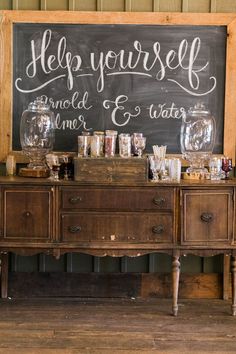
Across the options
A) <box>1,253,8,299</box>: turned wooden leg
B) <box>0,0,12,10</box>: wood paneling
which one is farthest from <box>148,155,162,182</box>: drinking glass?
<box>0,0,12,10</box>: wood paneling

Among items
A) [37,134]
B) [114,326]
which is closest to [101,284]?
[114,326]

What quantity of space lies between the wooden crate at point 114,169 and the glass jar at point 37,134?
390mm

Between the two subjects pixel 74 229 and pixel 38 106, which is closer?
pixel 74 229

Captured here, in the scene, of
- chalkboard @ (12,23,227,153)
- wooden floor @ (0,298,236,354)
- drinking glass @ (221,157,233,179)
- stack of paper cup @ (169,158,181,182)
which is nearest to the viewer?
wooden floor @ (0,298,236,354)

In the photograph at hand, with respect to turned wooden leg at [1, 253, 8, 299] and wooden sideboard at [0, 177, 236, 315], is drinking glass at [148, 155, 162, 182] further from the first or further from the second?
turned wooden leg at [1, 253, 8, 299]

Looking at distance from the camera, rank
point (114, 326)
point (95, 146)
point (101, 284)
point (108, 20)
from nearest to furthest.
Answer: point (114, 326), point (95, 146), point (108, 20), point (101, 284)

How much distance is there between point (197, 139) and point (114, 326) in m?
1.36

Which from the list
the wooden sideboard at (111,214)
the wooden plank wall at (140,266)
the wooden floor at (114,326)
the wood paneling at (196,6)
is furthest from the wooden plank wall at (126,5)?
the wooden floor at (114,326)

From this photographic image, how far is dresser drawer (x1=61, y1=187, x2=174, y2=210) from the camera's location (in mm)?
3934

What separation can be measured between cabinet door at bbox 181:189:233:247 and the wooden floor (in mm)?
532

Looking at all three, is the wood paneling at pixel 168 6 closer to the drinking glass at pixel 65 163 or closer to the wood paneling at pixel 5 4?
the wood paneling at pixel 5 4

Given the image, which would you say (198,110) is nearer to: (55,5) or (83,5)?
(83,5)

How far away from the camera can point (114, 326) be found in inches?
152

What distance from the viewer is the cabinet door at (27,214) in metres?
3.93
